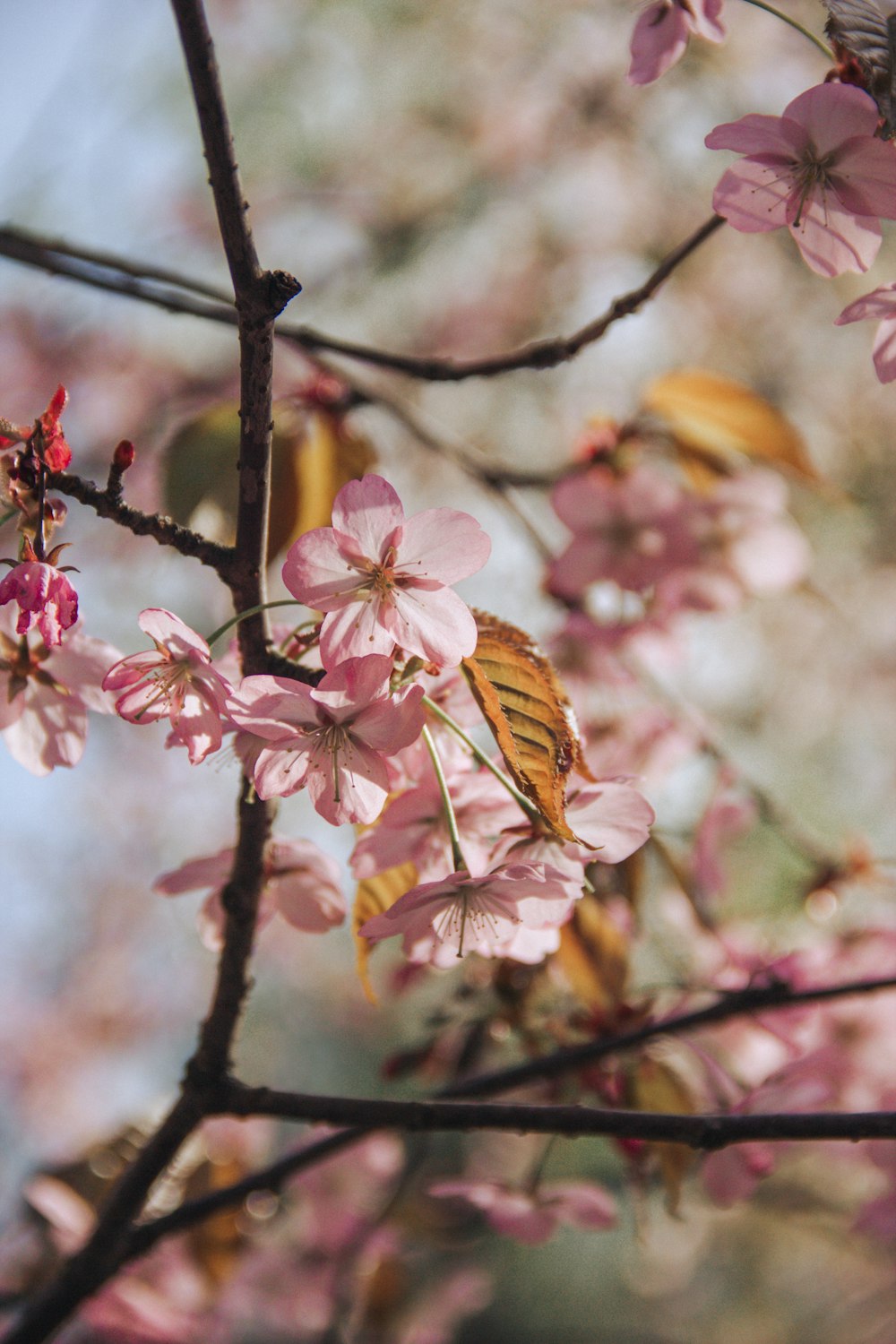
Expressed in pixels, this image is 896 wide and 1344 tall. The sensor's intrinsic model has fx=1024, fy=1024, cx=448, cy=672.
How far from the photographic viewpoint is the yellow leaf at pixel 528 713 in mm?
461

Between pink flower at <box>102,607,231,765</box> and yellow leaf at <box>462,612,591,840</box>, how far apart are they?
4.9 inches

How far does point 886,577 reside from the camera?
2770mm

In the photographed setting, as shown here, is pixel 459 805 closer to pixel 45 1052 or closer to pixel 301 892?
pixel 301 892

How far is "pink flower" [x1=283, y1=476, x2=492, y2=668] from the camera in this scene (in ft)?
1.55

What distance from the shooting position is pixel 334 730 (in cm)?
49

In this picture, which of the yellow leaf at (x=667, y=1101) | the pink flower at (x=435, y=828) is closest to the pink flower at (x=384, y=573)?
the pink flower at (x=435, y=828)

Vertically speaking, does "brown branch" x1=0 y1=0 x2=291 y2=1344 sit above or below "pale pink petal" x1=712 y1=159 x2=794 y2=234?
below

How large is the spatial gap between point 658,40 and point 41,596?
478mm

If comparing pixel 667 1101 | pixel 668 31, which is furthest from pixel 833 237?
pixel 667 1101

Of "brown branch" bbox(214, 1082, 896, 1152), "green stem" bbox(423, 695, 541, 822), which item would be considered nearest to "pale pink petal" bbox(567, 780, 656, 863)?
"green stem" bbox(423, 695, 541, 822)

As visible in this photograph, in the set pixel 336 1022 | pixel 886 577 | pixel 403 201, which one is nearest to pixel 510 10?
pixel 403 201

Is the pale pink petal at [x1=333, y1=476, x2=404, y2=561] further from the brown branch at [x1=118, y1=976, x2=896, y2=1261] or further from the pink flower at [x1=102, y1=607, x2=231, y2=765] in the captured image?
the brown branch at [x1=118, y1=976, x2=896, y2=1261]

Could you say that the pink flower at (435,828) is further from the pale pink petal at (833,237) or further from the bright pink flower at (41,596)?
the pale pink petal at (833,237)

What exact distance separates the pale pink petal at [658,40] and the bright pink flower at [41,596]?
0.45 m
